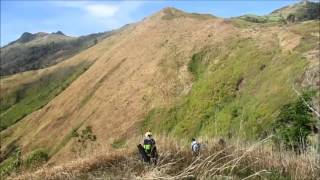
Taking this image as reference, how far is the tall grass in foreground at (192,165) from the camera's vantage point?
8.98 metres

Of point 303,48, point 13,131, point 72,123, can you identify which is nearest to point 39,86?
point 13,131

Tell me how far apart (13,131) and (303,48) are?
76.8 meters

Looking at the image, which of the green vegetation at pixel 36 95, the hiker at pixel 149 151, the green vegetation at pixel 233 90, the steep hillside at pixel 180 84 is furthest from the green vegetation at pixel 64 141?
the hiker at pixel 149 151

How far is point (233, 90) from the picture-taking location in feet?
289

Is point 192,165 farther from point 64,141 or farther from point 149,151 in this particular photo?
point 64,141

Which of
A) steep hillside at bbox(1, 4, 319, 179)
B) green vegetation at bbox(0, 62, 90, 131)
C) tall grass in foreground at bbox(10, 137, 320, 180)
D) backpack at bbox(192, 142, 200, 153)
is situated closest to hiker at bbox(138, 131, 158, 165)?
tall grass in foreground at bbox(10, 137, 320, 180)

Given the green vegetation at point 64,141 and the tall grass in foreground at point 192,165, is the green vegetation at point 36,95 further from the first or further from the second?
the tall grass in foreground at point 192,165

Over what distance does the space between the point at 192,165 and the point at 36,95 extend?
17505cm

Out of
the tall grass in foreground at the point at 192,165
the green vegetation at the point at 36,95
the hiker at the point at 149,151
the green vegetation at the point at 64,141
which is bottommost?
the green vegetation at the point at 64,141

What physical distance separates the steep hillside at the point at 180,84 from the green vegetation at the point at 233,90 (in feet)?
0.67

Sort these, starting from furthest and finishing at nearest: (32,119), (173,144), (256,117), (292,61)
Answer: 1. (32,119)
2. (292,61)
3. (256,117)
4. (173,144)

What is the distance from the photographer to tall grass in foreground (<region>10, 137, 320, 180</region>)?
898 cm

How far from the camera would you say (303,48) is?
8262cm

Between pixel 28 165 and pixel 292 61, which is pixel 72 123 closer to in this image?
pixel 292 61
